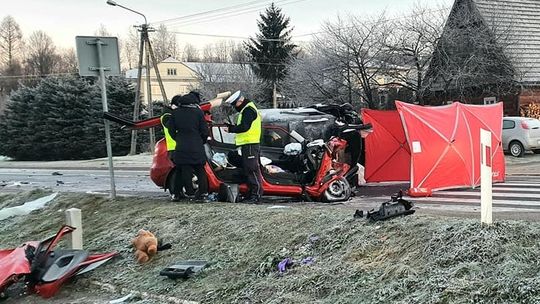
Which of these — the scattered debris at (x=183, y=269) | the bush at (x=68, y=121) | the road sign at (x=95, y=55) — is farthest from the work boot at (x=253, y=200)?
the bush at (x=68, y=121)

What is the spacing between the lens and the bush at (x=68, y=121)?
39656mm

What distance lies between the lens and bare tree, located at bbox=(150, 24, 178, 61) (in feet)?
308

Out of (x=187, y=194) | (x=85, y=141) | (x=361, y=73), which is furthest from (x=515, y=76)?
(x=85, y=141)

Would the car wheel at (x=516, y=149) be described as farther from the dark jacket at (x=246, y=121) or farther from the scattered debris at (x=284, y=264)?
the scattered debris at (x=284, y=264)

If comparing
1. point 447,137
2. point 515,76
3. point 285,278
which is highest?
point 515,76

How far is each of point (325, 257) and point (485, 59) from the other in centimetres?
2260

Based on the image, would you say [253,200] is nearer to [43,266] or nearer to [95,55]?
[43,266]

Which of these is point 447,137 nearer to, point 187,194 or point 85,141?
point 187,194

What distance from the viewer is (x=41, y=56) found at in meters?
88.8

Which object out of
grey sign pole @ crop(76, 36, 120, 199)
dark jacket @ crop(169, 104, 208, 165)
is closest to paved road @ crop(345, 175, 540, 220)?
dark jacket @ crop(169, 104, 208, 165)

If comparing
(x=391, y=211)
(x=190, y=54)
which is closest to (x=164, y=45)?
(x=190, y=54)

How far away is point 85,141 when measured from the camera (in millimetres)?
40062

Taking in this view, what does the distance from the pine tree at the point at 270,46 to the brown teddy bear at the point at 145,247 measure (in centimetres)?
4603

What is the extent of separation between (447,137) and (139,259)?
6.92 metres
